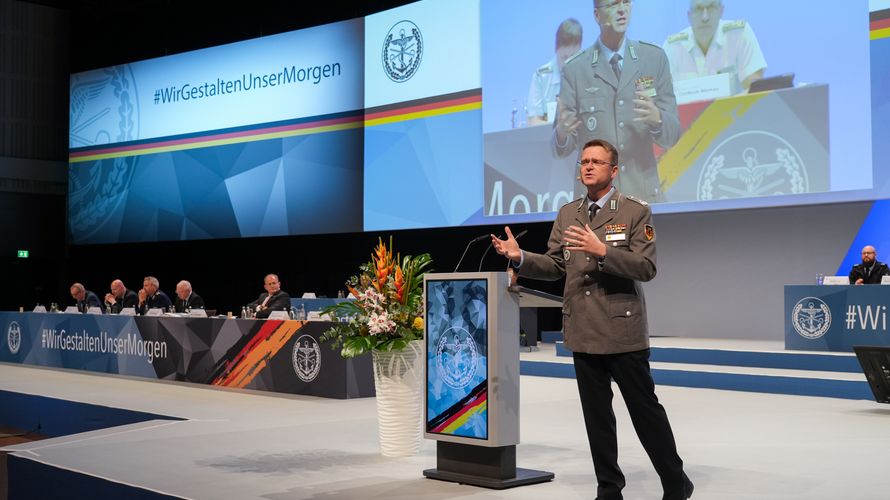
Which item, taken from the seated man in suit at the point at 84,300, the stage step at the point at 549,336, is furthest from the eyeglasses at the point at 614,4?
the seated man in suit at the point at 84,300

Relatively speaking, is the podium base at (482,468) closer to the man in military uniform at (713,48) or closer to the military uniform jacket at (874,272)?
the military uniform jacket at (874,272)

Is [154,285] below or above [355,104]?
below

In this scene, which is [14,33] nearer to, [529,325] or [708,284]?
[529,325]

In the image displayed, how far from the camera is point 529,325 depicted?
12.6 m

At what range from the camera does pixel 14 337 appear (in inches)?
456

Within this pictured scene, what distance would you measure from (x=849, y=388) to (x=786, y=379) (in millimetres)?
573

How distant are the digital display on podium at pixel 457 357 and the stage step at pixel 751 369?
4.76 m

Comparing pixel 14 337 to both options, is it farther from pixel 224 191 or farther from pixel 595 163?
pixel 595 163

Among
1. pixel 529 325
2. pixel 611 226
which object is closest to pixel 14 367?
pixel 529 325

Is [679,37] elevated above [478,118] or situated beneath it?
elevated above

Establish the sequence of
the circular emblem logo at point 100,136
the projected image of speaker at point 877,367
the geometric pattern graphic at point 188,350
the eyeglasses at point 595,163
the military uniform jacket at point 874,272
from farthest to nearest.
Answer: the circular emblem logo at point 100,136, the military uniform jacket at point 874,272, the geometric pattern graphic at point 188,350, the projected image of speaker at point 877,367, the eyeglasses at point 595,163

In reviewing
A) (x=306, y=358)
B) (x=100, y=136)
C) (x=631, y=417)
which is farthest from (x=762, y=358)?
(x=100, y=136)

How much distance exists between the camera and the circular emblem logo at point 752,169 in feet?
32.9

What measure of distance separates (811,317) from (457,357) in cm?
631
